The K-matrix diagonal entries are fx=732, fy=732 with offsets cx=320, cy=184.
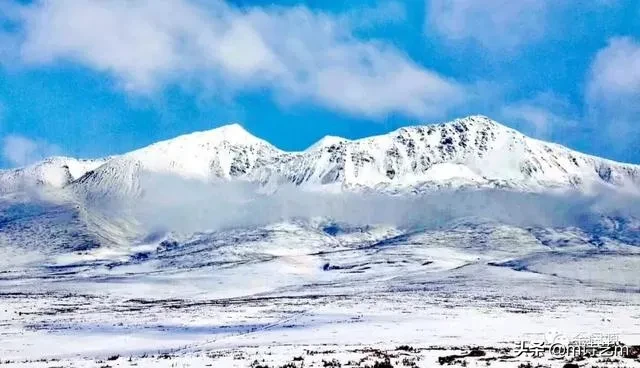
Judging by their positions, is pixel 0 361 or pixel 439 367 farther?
pixel 0 361

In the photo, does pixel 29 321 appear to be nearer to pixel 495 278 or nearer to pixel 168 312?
pixel 168 312

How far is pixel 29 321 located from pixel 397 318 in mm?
44921

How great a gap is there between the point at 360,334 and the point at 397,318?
864 inches

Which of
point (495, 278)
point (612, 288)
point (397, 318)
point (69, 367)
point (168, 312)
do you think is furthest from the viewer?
point (495, 278)

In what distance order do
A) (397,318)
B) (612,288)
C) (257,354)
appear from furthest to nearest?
(612,288), (397,318), (257,354)

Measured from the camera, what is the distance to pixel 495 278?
610 ft

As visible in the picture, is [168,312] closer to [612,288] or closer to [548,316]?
[548,316]

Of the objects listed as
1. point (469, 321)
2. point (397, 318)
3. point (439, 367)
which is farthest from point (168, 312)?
point (439, 367)

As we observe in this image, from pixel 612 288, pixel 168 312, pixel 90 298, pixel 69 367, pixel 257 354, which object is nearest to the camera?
pixel 69 367

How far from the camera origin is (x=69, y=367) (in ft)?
140

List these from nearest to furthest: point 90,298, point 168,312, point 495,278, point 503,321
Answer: point 503,321, point 168,312, point 90,298, point 495,278

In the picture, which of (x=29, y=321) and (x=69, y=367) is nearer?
(x=69, y=367)

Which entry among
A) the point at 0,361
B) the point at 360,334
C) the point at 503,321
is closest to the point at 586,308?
the point at 503,321

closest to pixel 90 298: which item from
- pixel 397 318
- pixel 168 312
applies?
pixel 168 312
